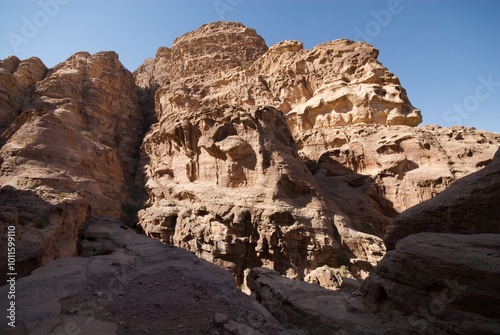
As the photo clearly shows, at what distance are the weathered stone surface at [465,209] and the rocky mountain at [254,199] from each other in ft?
0.14

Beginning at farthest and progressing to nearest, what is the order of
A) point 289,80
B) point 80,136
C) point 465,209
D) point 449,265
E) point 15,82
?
point 15,82 < point 289,80 < point 80,136 < point 465,209 < point 449,265

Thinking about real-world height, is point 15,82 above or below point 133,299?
above

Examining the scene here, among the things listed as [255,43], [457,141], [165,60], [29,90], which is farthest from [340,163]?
[165,60]

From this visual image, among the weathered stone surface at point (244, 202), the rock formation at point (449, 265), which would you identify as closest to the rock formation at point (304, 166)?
the weathered stone surface at point (244, 202)

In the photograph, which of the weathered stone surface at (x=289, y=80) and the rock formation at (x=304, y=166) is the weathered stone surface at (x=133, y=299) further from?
the weathered stone surface at (x=289, y=80)

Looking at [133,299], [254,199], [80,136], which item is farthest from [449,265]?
[80,136]

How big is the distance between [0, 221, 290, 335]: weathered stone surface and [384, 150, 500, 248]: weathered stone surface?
556 centimetres

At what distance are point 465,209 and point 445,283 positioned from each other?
2.84 m

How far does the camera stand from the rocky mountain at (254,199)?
261 inches

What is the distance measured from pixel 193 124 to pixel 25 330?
17.6 meters

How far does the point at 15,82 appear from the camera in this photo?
125 ft

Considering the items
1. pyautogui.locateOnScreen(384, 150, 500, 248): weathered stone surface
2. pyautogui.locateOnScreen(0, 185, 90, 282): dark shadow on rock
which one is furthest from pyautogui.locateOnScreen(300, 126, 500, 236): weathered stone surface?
pyautogui.locateOnScreen(0, 185, 90, 282): dark shadow on rock

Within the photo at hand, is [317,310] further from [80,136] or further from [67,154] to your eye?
[80,136]

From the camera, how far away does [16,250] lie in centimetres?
945
